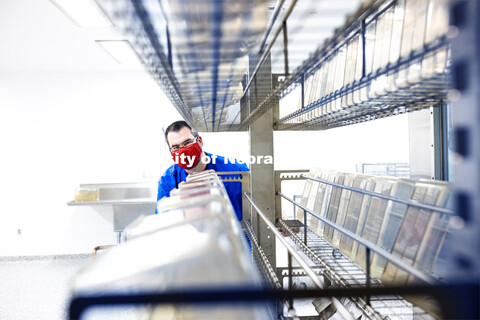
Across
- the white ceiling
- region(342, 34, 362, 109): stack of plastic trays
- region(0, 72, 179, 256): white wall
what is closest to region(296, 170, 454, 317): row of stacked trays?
region(342, 34, 362, 109): stack of plastic trays

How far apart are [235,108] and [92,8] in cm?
214

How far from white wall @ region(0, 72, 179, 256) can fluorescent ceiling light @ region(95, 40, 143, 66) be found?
71 centimetres

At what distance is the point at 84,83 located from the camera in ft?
19.5

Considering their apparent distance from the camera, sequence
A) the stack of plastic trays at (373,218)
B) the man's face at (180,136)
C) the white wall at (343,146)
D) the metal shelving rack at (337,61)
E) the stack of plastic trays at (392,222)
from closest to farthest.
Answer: the metal shelving rack at (337,61) → the stack of plastic trays at (392,222) → the stack of plastic trays at (373,218) → the man's face at (180,136) → the white wall at (343,146)

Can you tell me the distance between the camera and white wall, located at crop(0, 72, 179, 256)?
5902mm

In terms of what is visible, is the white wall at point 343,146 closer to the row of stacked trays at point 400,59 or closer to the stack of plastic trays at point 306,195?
the stack of plastic trays at point 306,195

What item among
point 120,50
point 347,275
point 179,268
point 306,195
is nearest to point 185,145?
point 306,195

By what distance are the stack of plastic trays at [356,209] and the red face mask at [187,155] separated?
0.80 meters

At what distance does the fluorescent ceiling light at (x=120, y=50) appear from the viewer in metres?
4.38

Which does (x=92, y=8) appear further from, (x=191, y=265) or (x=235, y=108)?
(x=191, y=265)

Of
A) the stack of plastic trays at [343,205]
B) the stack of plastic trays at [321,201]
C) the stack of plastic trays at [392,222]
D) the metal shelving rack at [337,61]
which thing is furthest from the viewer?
the stack of plastic trays at [321,201]

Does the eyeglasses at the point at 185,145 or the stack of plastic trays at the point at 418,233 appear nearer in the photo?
the stack of plastic trays at the point at 418,233

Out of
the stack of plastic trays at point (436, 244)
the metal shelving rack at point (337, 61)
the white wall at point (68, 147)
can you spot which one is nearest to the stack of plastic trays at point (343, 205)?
the metal shelving rack at point (337, 61)

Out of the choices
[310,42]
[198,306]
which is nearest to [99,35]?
[310,42]
